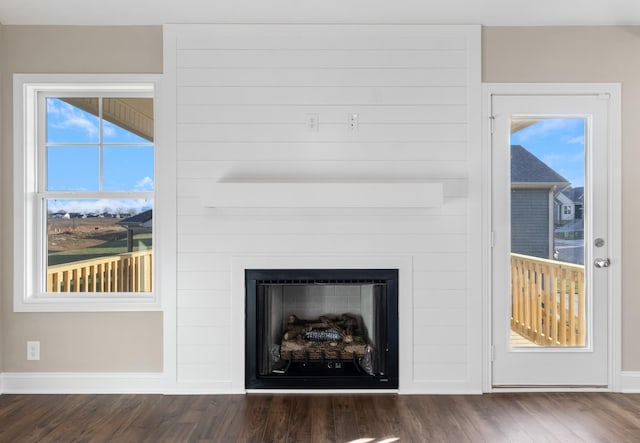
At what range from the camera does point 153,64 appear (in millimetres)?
3391

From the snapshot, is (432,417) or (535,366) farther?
(535,366)

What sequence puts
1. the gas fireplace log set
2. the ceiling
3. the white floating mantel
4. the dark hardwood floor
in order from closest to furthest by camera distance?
the dark hardwood floor
the ceiling
the white floating mantel
the gas fireplace log set

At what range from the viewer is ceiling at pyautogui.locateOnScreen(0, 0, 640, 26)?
121 inches

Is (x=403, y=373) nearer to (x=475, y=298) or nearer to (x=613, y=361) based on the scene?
(x=475, y=298)

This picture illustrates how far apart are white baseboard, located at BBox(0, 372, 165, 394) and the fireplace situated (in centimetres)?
69

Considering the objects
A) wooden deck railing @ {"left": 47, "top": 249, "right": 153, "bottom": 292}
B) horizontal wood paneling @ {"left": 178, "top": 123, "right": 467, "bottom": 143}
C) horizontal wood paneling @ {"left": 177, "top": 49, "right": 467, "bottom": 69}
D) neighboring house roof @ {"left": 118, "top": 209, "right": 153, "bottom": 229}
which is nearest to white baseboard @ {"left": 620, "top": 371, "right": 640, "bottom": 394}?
horizontal wood paneling @ {"left": 178, "top": 123, "right": 467, "bottom": 143}

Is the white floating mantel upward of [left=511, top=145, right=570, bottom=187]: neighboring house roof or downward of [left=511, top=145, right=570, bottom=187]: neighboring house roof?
downward

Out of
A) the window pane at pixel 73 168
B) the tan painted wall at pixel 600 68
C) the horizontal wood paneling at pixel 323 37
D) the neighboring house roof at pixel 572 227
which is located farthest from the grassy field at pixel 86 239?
the neighboring house roof at pixel 572 227

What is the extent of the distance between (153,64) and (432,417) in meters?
2.90

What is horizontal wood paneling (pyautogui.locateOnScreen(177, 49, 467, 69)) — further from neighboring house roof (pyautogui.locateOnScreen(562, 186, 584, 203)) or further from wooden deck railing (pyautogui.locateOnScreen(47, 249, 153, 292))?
wooden deck railing (pyautogui.locateOnScreen(47, 249, 153, 292))

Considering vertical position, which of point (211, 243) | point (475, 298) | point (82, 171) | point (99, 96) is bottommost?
point (475, 298)

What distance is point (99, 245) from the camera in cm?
355

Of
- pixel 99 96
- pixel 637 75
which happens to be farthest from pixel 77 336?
pixel 637 75

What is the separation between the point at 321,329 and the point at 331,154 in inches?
48.0
